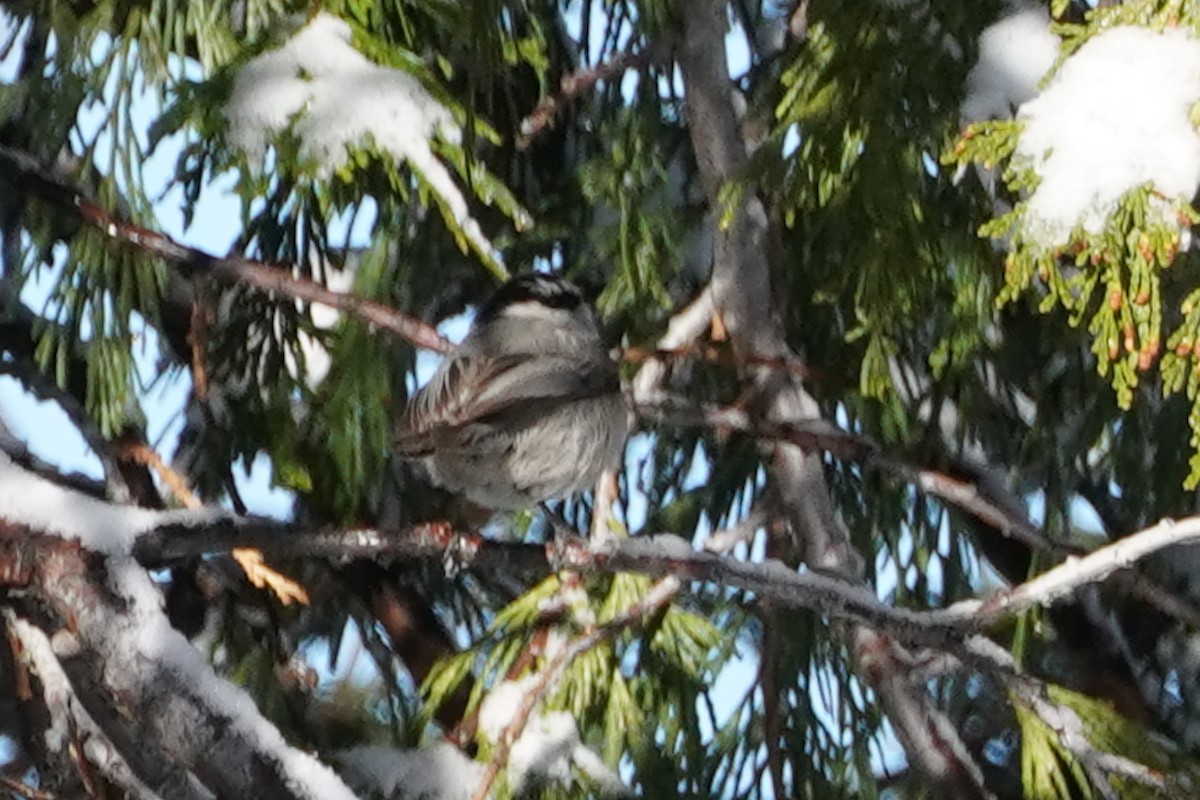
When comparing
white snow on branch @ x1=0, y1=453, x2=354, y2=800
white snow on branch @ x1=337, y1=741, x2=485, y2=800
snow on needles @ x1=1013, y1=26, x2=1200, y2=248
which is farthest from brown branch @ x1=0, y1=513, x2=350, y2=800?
snow on needles @ x1=1013, y1=26, x2=1200, y2=248

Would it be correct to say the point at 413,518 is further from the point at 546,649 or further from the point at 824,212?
the point at 824,212

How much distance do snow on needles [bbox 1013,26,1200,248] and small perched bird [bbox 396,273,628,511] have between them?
0.82m

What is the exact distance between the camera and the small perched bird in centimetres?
183

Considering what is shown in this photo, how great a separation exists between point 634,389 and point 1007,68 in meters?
0.67

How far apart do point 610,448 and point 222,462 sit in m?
0.56

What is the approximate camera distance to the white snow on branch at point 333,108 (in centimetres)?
157

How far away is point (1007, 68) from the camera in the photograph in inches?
66.1

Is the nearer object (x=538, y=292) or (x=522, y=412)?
(x=522, y=412)

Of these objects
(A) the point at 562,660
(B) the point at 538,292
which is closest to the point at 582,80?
(B) the point at 538,292

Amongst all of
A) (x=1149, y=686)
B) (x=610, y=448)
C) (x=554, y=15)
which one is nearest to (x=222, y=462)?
(x=610, y=448)

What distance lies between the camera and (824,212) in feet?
6.03

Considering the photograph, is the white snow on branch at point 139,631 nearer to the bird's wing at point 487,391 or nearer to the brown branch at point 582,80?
the bird's wing at point 487,391

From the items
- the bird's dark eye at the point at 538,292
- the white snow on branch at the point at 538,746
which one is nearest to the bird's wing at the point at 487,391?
the bird's dark eye at the point at 538,292

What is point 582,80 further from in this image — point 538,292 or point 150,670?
point 150,670
